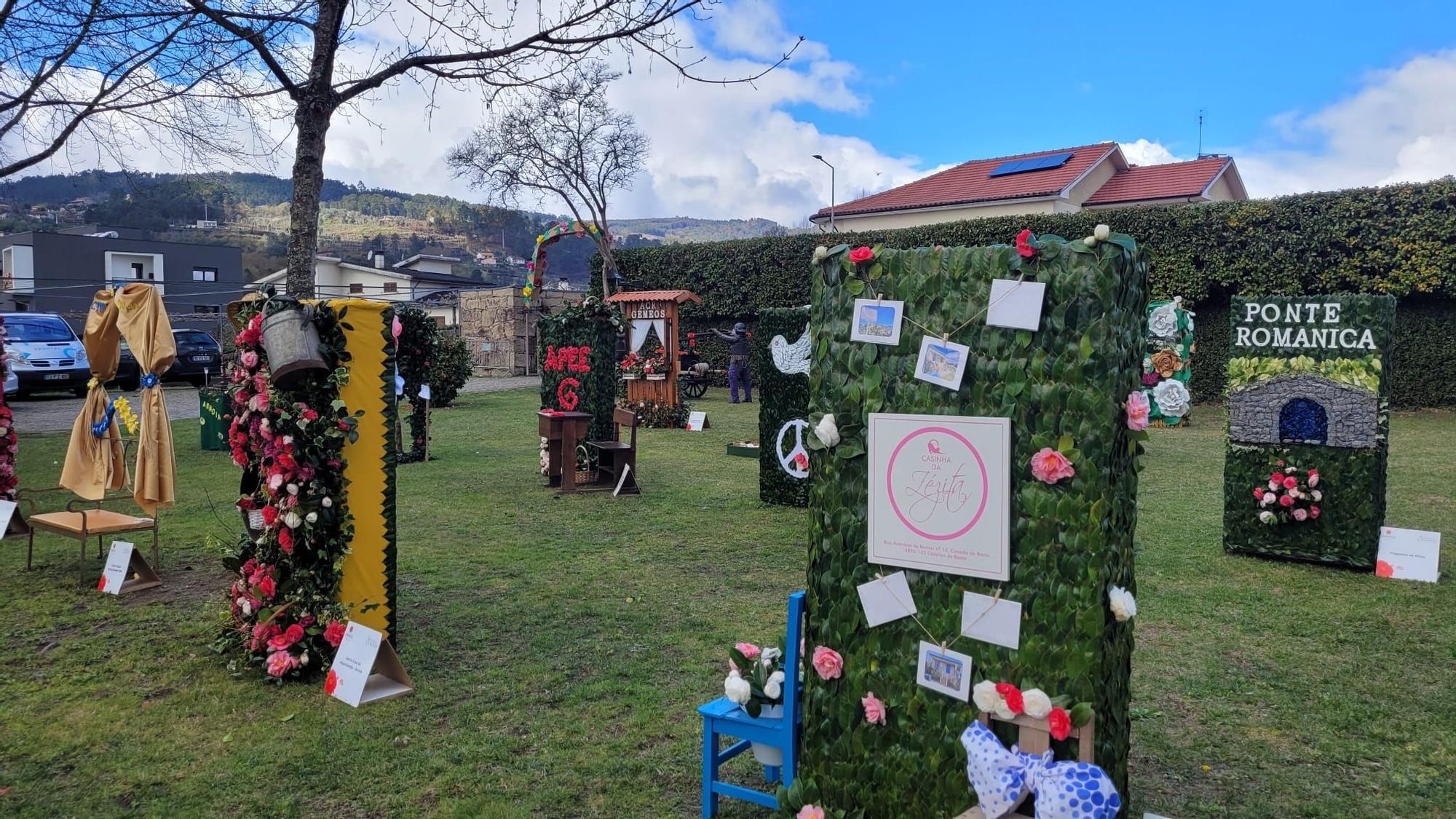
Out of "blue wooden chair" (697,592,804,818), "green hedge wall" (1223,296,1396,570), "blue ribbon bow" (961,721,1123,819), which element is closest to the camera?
"blue ribbon bow" (961,721,1123,819)

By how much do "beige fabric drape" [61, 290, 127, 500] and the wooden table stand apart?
409cm

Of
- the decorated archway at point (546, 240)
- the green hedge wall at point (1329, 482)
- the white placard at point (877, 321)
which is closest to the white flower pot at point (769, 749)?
the white placard at point (877, 321)

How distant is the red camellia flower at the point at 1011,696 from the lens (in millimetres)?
2582

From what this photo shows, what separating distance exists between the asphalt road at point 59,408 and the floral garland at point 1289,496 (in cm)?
1405

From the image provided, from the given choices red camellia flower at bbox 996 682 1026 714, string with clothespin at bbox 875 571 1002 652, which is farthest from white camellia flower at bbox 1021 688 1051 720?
string with clothespin at bbox 875 571 1002 652

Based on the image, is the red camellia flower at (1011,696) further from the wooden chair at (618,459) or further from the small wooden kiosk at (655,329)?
the small wooden kiosk at (655,329)

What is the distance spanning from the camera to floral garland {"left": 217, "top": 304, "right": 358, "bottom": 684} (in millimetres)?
4496

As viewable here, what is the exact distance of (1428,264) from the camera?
15.0 metres

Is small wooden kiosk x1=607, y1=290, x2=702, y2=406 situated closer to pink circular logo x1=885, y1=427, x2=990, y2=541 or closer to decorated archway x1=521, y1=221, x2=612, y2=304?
decorated archway x1=521, y1=221, x2=612, y2=304

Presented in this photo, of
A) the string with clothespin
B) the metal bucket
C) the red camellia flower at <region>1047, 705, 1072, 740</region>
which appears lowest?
the red camellia flower at <region>1047, 705, 1072, 740</region>

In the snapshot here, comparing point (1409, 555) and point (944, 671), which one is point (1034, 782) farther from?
point (1409, 555)

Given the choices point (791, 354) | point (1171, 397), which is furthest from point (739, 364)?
point (791, 354)

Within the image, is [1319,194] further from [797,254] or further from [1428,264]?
[797,254]

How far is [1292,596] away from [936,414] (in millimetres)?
4691
